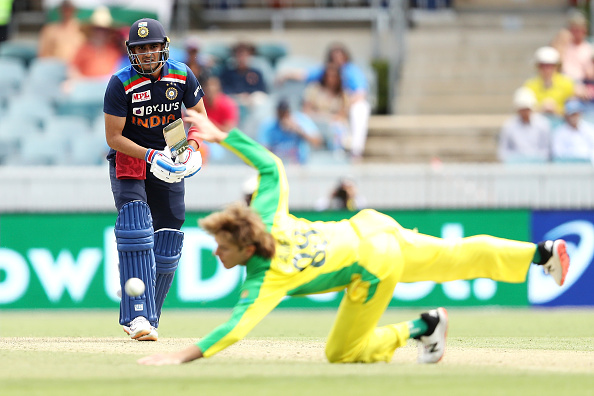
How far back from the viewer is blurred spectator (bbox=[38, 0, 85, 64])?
55.6 ft

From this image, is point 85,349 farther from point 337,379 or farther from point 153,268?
point 337,379

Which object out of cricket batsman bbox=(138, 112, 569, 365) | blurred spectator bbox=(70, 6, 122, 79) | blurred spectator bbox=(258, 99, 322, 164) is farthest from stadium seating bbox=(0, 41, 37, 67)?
cricket batsman bbox=(138, 112, 569, 365)

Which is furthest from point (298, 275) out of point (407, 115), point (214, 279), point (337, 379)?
point (407, 115)

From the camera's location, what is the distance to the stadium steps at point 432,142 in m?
15.4

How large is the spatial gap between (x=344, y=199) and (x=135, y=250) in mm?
5878

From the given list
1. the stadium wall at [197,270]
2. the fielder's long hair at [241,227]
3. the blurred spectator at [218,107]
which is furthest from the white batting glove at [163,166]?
the blurred spectator at [218,107]

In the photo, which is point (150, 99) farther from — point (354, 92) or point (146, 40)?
point (354, 92)

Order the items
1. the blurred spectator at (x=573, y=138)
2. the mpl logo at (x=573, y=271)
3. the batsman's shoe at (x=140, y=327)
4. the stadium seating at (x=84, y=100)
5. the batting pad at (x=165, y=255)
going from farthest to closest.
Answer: the stadium seating at (x=84, y=100), the blurred spectator at (x=573, y=138), the mpl logo at (x=573, y=271), the batting pad at (x=165, y=255), the batsman's shoe at (x=140, y=327)

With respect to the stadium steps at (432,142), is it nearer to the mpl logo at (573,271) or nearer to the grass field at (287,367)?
the mpl logo at (573,271)

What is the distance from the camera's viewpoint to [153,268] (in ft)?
24.6

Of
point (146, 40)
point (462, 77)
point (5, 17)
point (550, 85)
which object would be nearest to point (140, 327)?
point (146, 40)

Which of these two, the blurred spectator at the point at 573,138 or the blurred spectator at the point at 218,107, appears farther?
the blurred spectator at the point at 218,107

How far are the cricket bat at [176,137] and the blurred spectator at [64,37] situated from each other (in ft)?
33.8

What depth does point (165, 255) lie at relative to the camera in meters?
7.87
